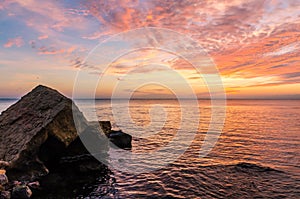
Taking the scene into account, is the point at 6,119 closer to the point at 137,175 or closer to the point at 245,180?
the point at 137,175

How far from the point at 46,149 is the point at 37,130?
2265 mm

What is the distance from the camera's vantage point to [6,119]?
61.1 ft

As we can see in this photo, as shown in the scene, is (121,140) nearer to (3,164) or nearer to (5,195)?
(3,164)

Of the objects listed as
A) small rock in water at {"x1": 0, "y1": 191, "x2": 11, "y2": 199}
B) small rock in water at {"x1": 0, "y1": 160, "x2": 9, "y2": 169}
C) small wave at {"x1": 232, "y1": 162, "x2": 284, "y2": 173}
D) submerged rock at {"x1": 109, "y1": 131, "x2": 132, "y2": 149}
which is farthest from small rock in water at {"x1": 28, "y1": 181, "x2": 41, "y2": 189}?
small wave at {"x1": 232, "y1": 162, "x2": 284, "y2": 173}

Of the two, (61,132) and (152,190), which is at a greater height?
(61,132)

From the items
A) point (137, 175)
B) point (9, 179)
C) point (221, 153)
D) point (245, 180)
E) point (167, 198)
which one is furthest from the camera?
point (221, 153)

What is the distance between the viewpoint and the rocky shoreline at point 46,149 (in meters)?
13.9

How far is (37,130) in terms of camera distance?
16.0 meters

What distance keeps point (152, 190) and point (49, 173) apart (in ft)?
26.1

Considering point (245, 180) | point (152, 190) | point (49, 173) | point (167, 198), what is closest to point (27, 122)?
point (49, 173)

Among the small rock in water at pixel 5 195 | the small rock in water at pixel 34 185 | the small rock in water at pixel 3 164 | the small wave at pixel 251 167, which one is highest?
the small rock in water at pixel 3 164

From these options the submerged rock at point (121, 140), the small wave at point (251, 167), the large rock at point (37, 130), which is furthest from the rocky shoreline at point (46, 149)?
the small wave at point (251, 167)

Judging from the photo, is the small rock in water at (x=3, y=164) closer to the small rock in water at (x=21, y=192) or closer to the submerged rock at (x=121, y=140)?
the small rock in water at (x=21, y=192)

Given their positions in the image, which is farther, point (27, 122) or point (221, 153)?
point (221, 153)
